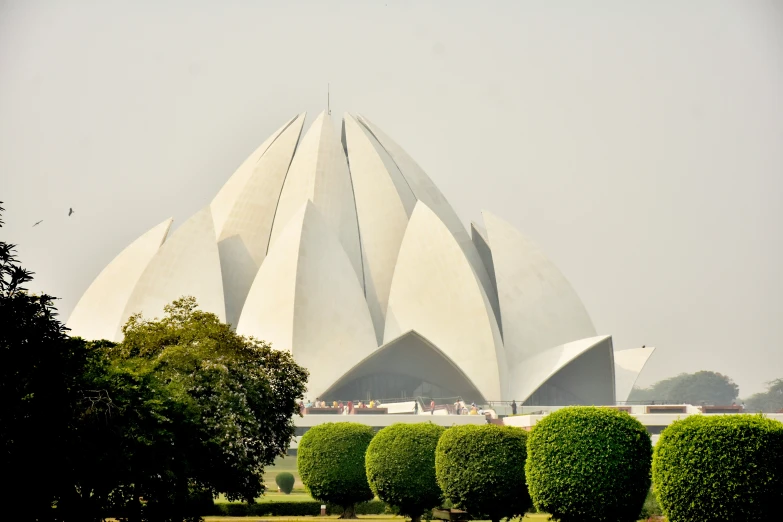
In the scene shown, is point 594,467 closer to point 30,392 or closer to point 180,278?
point 30,392

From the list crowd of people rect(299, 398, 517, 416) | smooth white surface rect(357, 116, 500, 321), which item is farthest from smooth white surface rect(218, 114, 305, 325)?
crowd of people rect(299, 398, 517, 416)

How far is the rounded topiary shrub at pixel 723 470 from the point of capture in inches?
588

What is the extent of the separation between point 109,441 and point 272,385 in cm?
987

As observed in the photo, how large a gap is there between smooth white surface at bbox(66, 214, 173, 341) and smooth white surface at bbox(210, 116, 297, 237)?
2.55 metres

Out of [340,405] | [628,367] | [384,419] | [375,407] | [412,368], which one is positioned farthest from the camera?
[628,367]

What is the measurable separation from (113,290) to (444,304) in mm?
12920

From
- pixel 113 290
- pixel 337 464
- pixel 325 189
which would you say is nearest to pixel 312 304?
pixel 325 189


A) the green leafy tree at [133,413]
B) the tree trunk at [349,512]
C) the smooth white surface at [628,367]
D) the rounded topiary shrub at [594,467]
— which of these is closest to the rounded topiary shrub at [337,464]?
the tree trunk at [349,512]

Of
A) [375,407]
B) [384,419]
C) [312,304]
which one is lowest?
[384,419]

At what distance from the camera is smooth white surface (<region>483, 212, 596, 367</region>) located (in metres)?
41.3

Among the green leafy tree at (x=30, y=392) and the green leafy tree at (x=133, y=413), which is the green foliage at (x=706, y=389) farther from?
the green leafy tree at (x=30, y=392)

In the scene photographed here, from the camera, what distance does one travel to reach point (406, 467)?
21766 mm

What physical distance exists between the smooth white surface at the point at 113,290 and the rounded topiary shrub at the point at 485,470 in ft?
75.1

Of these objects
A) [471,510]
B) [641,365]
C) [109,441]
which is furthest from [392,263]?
[109,441]
